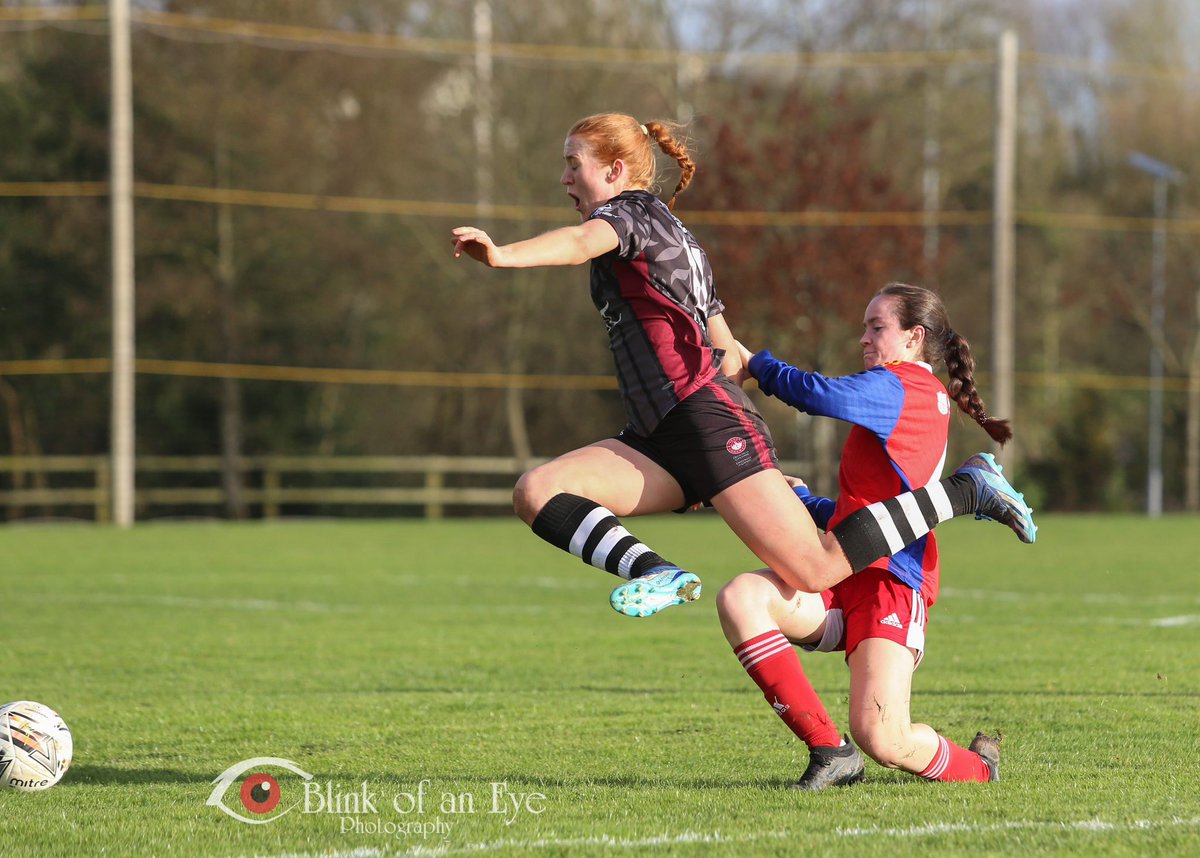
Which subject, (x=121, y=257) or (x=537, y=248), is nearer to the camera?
(x=537, y=248)

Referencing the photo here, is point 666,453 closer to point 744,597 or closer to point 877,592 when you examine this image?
point 744,597

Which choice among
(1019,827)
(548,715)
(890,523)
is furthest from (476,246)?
(548,715)

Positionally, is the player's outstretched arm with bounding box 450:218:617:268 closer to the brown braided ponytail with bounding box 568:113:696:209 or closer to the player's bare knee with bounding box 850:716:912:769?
the brown braided ponytail with bounding box 568:113:696:209

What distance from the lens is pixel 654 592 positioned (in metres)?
4.77

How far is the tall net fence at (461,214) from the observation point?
2872 cm

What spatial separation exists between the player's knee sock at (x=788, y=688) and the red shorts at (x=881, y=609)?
21cm

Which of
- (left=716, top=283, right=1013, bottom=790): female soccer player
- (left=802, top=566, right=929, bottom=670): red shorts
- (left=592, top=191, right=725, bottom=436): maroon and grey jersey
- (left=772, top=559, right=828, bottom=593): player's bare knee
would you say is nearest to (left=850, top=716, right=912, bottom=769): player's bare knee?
(left=716, top=283, right=1013, bottom=790): female soccer player

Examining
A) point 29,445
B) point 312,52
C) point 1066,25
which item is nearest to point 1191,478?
point 1066,25

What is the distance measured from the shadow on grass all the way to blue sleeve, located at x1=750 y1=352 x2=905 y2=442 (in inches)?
86.1

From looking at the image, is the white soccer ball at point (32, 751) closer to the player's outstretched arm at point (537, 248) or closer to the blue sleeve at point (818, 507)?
the player's outstretched arm at point (537, 248)

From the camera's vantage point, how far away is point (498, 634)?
399 inches

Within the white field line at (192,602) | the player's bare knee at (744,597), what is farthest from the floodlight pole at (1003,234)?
the player's bare knee at (744,597)

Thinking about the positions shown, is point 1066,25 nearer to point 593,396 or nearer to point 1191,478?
point 1191,478

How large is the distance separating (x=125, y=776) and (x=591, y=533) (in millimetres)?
1763
